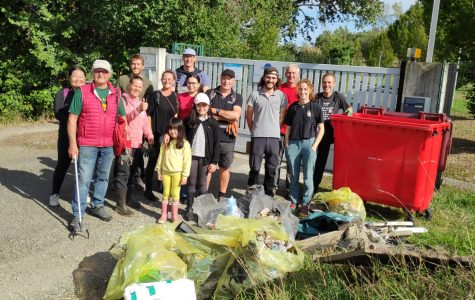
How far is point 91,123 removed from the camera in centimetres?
507

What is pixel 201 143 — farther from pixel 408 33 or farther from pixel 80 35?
pixel 408 33

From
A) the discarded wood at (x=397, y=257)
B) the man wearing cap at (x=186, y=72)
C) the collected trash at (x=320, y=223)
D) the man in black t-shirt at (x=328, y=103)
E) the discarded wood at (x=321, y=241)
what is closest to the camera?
the discarded wood at (x=397, y=257)

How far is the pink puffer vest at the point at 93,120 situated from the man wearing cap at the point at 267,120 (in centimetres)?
176

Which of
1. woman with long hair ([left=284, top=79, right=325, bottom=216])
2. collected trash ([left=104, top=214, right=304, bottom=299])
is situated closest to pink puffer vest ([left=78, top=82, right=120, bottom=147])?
collected trash ([left=104, top=214, right=304, bottom=299])

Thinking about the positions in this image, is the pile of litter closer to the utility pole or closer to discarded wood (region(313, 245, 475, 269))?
discarded wood (region(313, 245, 475, 269))

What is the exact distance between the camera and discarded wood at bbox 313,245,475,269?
3113 mm

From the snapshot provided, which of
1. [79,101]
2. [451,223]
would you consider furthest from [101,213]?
[451,223]

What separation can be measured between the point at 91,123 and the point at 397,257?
3.34 metres

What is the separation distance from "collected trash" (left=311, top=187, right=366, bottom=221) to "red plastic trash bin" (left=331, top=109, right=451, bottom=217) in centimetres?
35

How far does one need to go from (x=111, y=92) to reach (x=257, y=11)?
12.7m

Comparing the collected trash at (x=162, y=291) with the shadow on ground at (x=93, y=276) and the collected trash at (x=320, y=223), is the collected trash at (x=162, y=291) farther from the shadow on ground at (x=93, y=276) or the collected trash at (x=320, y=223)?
the collected trash at (x=320, y=223)

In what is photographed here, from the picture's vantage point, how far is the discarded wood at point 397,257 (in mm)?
3113

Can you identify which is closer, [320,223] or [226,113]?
[320,223]

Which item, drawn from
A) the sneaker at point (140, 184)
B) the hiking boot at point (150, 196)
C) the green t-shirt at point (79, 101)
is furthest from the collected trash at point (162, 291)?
the sneaker at point (140, 184)
